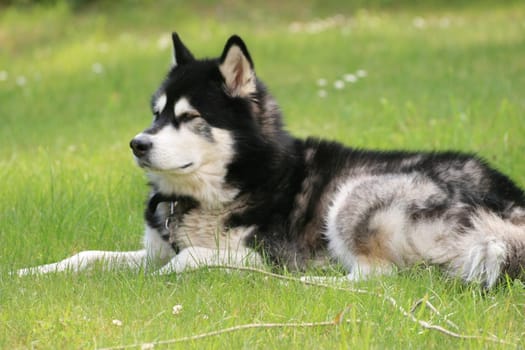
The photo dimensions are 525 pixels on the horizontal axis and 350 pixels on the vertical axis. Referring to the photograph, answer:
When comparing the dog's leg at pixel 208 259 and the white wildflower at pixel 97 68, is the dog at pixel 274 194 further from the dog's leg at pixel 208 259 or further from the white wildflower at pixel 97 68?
the white wildflower at pixel 97 68

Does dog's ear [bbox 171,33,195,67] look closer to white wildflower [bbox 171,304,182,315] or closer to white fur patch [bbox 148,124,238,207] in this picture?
white fur patch [bbox 148,124,238,207]

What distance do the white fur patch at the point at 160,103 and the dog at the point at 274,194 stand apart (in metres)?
0.01

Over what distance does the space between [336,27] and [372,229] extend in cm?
967

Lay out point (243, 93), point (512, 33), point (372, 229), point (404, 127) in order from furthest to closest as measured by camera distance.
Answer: point (512, 33)
point (404, 127)
point (243, 93)
point (372, 229)

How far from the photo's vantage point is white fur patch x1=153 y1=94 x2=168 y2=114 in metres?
4.99

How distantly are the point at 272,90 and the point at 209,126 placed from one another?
17.9ft

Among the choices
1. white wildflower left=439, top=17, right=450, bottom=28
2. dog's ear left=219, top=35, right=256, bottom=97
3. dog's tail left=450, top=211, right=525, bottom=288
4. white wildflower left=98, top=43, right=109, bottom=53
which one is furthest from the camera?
white wildflower left=439, top=17, right=450, bottom=28

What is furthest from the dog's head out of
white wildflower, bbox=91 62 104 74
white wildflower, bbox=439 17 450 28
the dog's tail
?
white wildflower, bbox=439 17 450 28

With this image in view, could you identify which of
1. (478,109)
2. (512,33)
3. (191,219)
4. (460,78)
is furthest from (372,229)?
(512,33)

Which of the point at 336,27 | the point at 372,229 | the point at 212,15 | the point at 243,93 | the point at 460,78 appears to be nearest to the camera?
the point at 372,229

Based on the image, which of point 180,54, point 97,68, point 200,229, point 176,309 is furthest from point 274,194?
point 97,68

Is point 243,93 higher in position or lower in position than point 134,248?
higher

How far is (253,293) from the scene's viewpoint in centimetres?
421

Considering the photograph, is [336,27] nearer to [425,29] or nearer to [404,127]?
[425,29]
